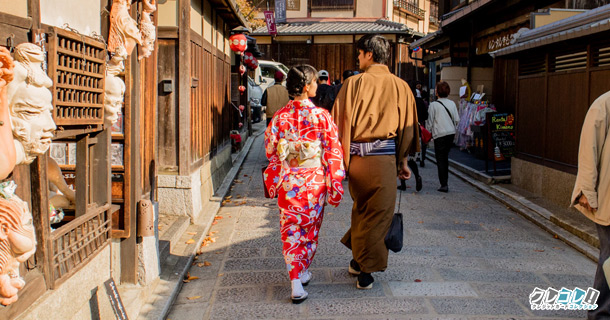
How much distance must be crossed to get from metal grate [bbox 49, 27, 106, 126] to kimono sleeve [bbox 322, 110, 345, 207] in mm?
2019

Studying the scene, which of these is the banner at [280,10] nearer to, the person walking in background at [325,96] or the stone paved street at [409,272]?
the person walking in background at [325,96]

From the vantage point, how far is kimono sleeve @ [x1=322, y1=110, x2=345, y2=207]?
5305mm

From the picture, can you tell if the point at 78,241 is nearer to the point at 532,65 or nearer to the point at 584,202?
the point at 584,202

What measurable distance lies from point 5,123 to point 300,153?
9.82 ft

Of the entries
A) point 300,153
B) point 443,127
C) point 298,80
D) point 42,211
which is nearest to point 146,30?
point 298,80

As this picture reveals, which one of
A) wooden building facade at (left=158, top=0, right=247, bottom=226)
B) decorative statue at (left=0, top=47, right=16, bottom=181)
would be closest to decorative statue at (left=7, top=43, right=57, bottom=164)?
decorative statue at (left=0, top=47, right=16, bottom=181)

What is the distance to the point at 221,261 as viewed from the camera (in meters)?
6.65

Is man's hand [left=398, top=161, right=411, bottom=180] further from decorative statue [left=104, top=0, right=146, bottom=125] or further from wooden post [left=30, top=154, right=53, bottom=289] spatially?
wooden post [left=30, top=154, right=53, bottom=289]

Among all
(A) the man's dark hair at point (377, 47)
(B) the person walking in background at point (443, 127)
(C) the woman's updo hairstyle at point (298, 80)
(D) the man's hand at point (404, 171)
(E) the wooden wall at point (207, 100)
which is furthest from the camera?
(B) the person walking in background at point (443, 127)

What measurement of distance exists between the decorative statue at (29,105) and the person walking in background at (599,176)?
3.79 metres

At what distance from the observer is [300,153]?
17.3 ft

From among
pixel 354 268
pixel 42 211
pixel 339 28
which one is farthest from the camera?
pixel 339 28

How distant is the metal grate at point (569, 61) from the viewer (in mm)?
8890

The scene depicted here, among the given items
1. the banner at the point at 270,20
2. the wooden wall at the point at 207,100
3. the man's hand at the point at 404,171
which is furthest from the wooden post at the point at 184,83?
the banner at the point at 270,20
